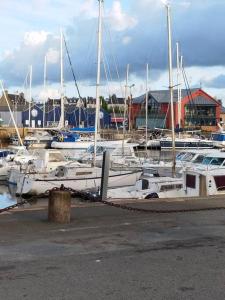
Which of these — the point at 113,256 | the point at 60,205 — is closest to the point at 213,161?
the point at 60,205

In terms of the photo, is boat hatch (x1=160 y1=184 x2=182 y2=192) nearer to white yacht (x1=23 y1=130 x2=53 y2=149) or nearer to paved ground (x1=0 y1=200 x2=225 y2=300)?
paved ground (x1=0 y1=200 x2=225 y2=300)

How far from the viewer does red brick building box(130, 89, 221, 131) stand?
358ft

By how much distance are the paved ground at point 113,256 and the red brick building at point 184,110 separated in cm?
9355

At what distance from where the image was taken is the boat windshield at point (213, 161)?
27.0m

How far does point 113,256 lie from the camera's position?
8828 mm

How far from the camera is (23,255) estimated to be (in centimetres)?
879

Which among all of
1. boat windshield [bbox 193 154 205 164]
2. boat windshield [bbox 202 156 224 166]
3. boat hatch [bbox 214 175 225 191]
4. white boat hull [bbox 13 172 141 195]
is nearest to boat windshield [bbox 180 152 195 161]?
boat windshield [bbox 193 154 205 164]

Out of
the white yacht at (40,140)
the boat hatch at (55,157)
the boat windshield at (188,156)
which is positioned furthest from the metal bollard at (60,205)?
the white yacht at (40,140)

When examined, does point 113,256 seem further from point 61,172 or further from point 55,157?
point 55,157

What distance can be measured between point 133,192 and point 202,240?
12.5 meters

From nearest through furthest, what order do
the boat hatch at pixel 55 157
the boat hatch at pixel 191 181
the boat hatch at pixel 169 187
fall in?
the boat hatch at pixel 191 181, the boat hatch at pixel 169 187, the boat hatch at pixel 55 157

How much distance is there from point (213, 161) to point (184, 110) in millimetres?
83274

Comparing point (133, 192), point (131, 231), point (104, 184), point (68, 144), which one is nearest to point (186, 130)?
point (68, 144)

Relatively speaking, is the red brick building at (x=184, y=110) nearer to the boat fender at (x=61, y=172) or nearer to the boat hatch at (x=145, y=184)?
the boat fender at (x=61, y=172)
